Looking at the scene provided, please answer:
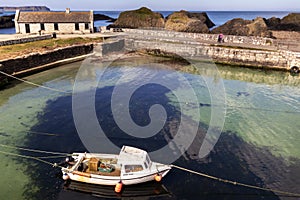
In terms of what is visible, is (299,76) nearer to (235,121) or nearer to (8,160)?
(235,121)

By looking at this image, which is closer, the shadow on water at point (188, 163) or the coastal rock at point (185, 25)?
the shadow on water at point (188, 163)

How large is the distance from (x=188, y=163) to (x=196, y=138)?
350 centimetres

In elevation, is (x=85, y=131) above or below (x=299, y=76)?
below

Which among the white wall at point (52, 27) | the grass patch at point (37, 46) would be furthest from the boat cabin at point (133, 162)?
the white wall at point (52, 27)

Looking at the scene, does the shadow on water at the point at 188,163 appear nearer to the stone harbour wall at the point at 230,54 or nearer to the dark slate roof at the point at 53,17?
the stone harbour wall at the point at 230,54

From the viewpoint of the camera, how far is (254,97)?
95.8 feet

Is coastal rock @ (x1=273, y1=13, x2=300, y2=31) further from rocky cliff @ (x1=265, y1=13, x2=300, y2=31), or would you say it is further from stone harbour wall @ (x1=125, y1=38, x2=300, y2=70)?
stone harbour wall @ (x1=125, y1=38, x2=300, y2=70)

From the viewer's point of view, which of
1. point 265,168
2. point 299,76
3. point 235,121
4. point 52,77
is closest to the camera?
point 265,168

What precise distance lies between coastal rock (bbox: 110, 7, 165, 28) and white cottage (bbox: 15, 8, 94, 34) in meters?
18.4

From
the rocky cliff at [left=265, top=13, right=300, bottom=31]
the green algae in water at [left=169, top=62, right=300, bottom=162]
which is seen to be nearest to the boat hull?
the green algae in water at [left=169, top=62, right=300, bottom=162]

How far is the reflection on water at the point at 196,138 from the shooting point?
14.8m

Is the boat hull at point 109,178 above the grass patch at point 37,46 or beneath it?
beneath

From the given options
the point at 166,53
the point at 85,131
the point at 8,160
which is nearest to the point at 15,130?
the point at 8,160

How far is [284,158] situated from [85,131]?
48.8ft
